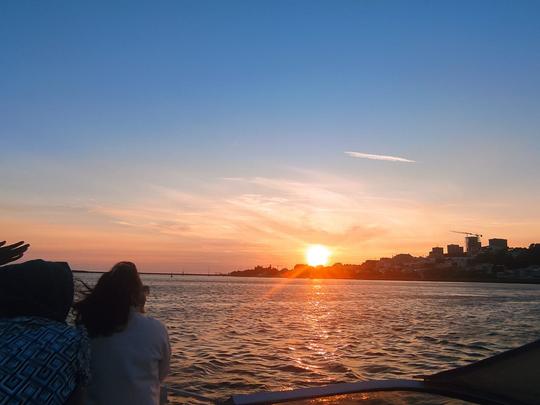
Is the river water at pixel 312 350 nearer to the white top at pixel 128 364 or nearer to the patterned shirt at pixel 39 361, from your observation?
the white top at pixel 128 364

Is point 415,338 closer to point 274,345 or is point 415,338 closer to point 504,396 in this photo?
point 274,345

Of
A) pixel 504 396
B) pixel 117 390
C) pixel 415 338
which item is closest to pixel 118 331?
pixel 117 390

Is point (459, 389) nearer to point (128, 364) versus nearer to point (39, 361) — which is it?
point (128, 364)

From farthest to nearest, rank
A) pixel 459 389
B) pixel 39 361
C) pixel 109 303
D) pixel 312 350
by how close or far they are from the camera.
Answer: pixel 312 350 < pixel 459 389 < pixel 109 303 < pixel 39 361

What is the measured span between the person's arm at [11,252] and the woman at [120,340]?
2.93 ft

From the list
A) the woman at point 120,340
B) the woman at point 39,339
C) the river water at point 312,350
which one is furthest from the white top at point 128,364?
the river water at point 312,350

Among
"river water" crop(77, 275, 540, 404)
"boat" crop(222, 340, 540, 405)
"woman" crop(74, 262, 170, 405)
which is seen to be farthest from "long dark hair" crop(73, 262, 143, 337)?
"river water" crop(77, 275, 540, 404)

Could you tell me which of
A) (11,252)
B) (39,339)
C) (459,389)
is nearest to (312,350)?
(459,389)

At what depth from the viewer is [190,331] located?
2936cm

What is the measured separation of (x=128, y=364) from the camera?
3.97m

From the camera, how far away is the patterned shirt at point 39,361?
258 cm

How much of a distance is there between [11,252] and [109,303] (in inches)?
50.2

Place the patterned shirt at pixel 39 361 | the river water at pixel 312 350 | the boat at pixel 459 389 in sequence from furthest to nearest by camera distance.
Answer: the river water at pixel 312 350, the boat at pixel 459 389, the patterned shirt at pixel 39 361

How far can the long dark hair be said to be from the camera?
395cm
